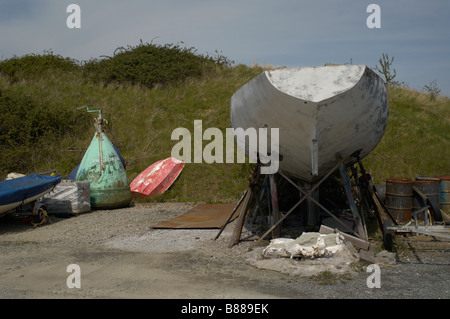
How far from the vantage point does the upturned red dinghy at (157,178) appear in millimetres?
12992

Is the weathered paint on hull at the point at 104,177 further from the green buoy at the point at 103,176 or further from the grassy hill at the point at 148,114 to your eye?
the grassy hill at the point at 148,114

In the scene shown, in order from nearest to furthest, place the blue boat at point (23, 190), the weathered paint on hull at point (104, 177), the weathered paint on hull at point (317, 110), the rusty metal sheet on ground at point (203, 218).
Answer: the weathered paint on hull at point (317, 110) < the blue boat at point (23, 190) < the rusty metal sheet on ground at point (203, 218) < the weathered paint on hull at point (104, 177)

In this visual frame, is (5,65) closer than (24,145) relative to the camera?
No

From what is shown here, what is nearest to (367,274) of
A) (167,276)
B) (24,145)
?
(167,276)

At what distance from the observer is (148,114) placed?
18672 millimetres

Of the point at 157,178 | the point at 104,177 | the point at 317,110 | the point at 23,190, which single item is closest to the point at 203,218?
the point at 104,177

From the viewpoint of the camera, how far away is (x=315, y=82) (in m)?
5.74

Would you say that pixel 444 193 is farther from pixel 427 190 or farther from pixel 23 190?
pixel 23 190

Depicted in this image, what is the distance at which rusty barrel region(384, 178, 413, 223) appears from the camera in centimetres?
844

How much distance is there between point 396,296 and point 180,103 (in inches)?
634

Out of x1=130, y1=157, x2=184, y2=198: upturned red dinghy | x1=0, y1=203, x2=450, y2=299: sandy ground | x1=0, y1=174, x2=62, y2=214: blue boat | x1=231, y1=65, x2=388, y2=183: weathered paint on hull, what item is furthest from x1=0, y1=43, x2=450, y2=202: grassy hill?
x1=231, y1=65, x2=388, y2=183: weathered paint on hull

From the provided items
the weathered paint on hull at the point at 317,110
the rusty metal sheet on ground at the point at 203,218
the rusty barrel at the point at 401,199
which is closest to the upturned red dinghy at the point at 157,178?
the rusty metal sheet on ground at the point at 203,218

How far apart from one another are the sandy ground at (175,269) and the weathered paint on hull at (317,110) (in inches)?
69.7

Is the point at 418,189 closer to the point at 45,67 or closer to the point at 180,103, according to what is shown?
the point at 180,103
